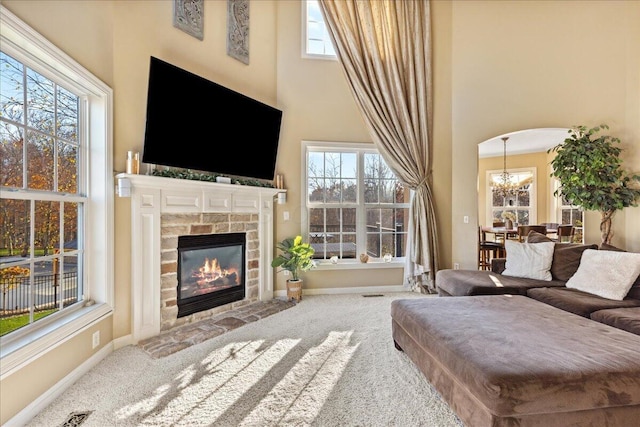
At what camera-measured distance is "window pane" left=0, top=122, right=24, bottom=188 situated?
180 cm

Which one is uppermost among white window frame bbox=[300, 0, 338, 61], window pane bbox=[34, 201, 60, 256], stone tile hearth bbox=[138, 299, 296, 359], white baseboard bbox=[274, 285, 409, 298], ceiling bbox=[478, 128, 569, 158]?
white window frame bbox=[300, 0, 338, 61]

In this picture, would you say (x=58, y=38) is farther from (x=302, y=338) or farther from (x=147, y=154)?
(x=302, y=338)

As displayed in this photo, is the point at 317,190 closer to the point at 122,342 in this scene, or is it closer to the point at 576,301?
the point at 122,342

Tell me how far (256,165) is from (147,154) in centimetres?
138

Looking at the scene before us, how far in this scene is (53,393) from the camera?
6.61 feet

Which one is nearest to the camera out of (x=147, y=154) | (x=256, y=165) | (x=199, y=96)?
(x=147, y=154)

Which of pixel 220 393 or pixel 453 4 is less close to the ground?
pixel 453 4

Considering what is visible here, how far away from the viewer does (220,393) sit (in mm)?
2086

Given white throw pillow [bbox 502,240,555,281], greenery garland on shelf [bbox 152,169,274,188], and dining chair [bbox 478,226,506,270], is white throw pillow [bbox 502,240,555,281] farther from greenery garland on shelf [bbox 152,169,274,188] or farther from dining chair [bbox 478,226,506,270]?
greenery garland on shelf [bbox 152,169,274,188]

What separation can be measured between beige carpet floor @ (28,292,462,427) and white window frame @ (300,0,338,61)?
12.2 ft

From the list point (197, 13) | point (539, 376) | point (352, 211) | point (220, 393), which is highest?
point (197, 13)

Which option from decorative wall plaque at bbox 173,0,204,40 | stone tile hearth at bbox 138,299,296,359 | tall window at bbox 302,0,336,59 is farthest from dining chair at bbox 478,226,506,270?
decorative wall plaque at bbox 173,0,204,40

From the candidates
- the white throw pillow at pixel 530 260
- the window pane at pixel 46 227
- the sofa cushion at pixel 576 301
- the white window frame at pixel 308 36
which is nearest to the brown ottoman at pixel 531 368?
the sofa cushion at pixel 576 301

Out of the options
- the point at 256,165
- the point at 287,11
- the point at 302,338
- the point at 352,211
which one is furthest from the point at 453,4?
the point at 302,338
